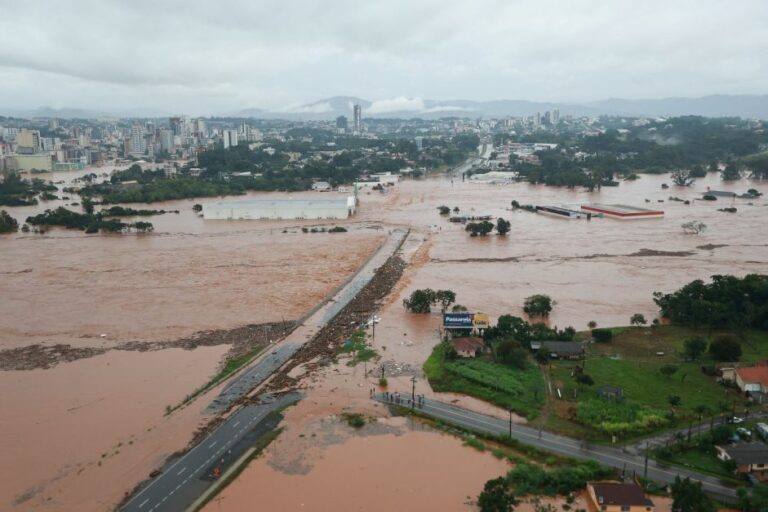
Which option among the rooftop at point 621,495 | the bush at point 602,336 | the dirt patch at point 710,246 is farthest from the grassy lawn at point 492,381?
the dirt patch at point 710,246

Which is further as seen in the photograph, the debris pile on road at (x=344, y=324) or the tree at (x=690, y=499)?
the debris pile on road at (x=344, y=324)

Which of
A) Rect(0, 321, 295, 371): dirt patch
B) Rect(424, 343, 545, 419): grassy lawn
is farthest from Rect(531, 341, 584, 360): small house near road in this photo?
Rect(0, 321, 295, 371): dirt patch

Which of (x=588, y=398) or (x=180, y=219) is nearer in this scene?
(x=588, y=398)

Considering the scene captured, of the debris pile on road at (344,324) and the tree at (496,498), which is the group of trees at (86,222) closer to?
the debris pile on road at (344,324)

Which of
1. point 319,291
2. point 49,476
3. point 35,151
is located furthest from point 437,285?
point 35,151

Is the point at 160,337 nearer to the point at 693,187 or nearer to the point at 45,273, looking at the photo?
the point at 45,273

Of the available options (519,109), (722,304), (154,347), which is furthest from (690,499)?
(519,109)
